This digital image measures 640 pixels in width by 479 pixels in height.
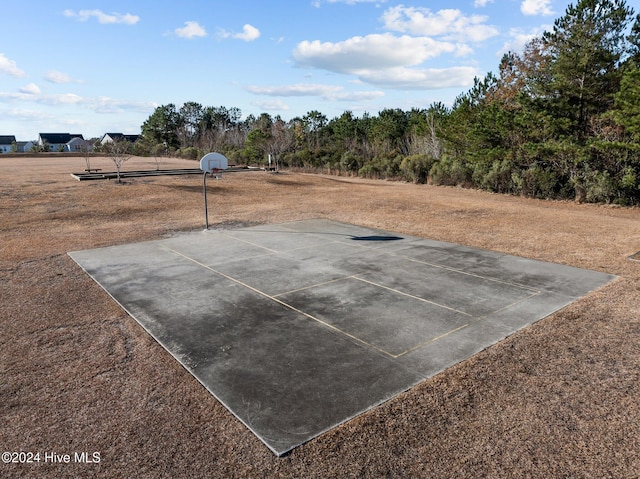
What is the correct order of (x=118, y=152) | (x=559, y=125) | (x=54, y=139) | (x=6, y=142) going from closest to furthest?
1. (x=559, y=125)
2. (x=118, y=152)
3. (x=6, y=142)
4. (x=54, y=139)

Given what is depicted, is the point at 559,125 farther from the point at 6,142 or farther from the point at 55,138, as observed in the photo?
the point at 6,142

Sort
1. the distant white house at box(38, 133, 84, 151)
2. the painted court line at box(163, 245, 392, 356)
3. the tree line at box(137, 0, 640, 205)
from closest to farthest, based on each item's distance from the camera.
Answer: the painted court line at box(163, 245, 392, 356), the tree line at box(137, 0, 640, 205), the distant white house at box(38, 133, 84, 151)

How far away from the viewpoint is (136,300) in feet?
27.8

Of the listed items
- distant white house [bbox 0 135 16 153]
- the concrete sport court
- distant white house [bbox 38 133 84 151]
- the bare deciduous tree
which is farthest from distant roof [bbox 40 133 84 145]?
the concrete sport court

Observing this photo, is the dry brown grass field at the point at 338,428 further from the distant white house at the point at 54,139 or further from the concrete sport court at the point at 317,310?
the distant white house at the point at 54,139

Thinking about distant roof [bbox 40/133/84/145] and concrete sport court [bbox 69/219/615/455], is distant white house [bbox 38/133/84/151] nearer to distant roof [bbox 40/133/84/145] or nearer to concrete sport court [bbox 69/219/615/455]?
distant roof [bbox 40/133/84/145]

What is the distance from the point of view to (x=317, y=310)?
8.00m

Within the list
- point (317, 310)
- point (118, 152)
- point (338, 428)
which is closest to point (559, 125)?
point (317, 310)

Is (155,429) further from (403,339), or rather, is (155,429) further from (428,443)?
(403,339)

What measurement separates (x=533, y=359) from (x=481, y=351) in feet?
2.38

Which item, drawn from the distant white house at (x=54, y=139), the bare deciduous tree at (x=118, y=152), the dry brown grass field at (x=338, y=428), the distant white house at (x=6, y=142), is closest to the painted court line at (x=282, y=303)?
the dry brown grass field at (x=338, y=428)

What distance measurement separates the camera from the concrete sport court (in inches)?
215

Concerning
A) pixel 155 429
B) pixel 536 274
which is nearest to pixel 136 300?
pixel 155 429

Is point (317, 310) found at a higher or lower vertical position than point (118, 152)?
lower
